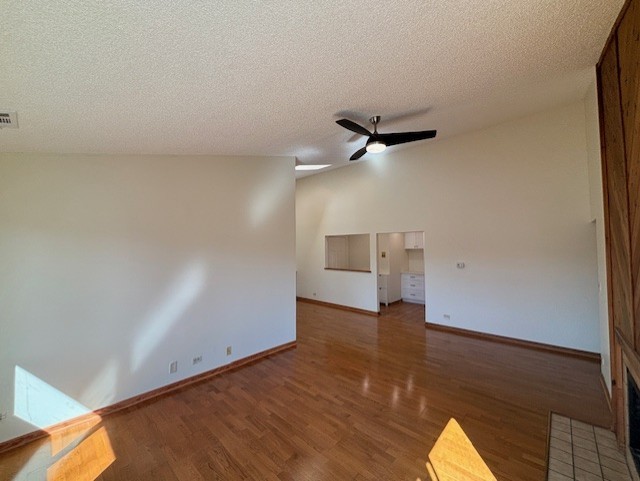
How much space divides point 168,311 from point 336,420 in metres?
2.19

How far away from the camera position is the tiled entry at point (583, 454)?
5.99ft

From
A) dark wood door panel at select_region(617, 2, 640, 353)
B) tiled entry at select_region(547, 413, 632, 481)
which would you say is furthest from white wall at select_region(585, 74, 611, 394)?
dark wood door panel at select_region(617, 2, 640, 353)

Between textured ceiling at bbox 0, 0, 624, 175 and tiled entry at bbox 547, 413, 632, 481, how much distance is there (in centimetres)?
309

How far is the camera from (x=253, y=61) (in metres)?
1.66

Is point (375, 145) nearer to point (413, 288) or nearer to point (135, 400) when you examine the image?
point (135, 400)

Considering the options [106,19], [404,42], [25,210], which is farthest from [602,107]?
Answer: [25,210]

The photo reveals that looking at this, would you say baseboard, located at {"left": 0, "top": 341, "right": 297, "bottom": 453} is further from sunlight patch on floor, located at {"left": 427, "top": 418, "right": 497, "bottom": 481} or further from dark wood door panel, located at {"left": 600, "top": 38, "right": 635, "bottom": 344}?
dark wood door panel, located at {"left": 600, "top": 38, "right": 635, "bottom": 344}

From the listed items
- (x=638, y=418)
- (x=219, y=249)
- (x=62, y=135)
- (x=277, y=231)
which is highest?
(x=62, y=135)

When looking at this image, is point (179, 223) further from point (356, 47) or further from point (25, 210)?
point (356, 47)

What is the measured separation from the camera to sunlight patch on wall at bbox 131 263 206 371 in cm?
285

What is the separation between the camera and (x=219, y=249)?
351 centimetres

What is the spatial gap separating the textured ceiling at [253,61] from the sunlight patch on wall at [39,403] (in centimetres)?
201

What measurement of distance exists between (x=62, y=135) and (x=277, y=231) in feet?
8.47

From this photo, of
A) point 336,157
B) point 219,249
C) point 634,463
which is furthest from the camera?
point 336,157
